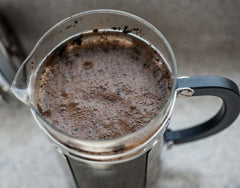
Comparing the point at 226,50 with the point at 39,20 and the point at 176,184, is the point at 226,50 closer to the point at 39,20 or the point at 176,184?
the point at 176,184

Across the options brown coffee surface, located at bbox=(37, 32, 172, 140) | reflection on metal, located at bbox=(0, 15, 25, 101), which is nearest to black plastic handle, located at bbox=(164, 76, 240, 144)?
brown coffee surface, located at bbox=(37, 32, 172, 140)

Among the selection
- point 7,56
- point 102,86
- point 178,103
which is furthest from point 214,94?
point 7,56

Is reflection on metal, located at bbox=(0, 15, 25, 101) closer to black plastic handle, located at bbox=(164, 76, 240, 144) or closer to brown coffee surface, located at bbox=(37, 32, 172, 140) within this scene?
brown coffee surface, located at bbox=(37, 32, 172, 140)

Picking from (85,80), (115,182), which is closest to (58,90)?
(85,80)

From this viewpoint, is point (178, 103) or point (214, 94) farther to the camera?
point (178, 103)

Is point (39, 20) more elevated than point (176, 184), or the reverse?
point (39, 20)

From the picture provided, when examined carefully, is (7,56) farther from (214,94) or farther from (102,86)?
(214,94)
